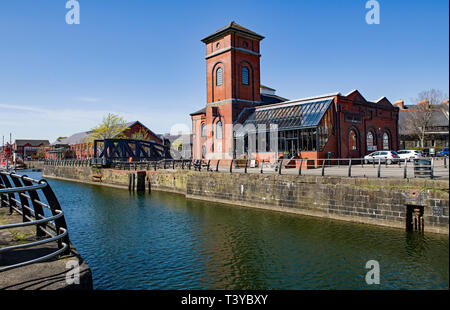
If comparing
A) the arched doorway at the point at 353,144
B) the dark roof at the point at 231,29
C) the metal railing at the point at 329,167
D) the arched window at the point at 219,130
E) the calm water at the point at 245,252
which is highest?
the dark roof at the point at 231,29

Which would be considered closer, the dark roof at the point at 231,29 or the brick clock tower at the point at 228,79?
the dark roof at the point at 231,29

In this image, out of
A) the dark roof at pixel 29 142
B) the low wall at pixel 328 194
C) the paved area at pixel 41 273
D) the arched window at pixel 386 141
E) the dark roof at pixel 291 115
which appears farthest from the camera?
the dark roof at pixel 29 142

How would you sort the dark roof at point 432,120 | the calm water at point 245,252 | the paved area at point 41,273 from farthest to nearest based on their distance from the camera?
the dark roof at point 432,120 → the calm water at point 245,252 → the paved area at point 41,273

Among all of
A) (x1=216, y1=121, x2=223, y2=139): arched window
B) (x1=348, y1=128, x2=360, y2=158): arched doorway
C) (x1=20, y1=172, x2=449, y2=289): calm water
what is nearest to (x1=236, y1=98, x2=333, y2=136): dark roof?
(x1=216, y1=121, x2=223, y2=139): arched window

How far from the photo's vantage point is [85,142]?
83.4m

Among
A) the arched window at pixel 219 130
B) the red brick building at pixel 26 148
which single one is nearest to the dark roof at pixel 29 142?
the red brick building at pixel 26 148

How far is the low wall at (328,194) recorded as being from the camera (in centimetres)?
1266

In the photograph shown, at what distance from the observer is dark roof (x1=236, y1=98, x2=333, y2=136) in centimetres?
2769

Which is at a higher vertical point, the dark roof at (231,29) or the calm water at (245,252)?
the dark roof at (231,29)

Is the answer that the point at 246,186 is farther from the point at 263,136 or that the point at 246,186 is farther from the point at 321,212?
the point at 263,136

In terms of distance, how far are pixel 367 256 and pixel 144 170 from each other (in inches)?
1136

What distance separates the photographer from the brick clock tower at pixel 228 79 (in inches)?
1352

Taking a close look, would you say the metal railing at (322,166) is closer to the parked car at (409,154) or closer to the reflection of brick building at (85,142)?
the parked car at (409,154)

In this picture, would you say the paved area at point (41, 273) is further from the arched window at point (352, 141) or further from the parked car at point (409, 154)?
the parked car at point (409, 154)
